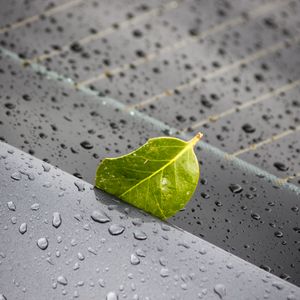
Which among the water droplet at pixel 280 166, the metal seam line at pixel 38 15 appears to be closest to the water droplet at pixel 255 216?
the water droplet at pixel 280 166

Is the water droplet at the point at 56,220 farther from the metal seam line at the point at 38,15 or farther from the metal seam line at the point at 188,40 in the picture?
the metal seam line at the point at 38,15

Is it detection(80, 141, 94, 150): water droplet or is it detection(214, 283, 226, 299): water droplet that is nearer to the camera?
detection(214, 283, 226, 299): water droplet

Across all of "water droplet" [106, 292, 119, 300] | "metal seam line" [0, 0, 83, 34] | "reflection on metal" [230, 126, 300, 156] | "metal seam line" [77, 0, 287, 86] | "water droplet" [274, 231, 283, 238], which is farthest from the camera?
"metal seam line" [0, 0, 83, 34]

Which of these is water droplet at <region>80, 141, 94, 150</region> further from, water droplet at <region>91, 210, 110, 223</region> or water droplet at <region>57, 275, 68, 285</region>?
water droplet at <region>57, 275, 68, 285</region>

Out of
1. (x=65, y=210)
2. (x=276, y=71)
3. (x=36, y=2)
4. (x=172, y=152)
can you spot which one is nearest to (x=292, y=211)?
(x=172, y=152)

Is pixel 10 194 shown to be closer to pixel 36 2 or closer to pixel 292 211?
pixel 292 211

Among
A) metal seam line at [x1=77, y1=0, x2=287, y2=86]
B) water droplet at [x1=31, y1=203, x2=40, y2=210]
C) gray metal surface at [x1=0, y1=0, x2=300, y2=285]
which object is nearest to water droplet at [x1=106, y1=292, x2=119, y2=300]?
water droplet at [x1=31, y1=203, x2=40, y2=210]
